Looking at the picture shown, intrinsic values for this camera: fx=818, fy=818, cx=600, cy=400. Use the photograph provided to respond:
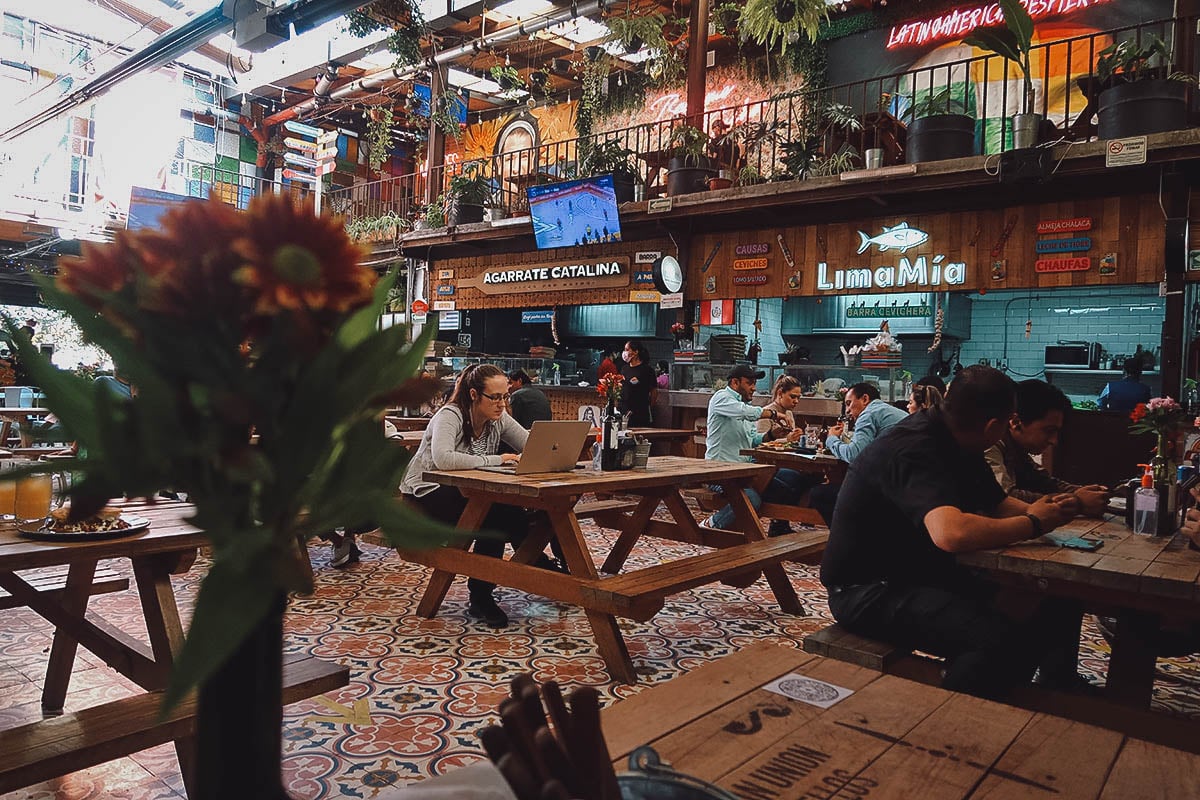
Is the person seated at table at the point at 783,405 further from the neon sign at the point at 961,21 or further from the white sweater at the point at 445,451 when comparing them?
the neon sign at the point at 961,21

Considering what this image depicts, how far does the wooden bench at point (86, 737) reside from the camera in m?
1.79

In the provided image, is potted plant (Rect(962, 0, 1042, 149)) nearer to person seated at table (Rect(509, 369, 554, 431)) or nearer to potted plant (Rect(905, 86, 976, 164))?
potted plant (Rect(905, 86, 976, 164))

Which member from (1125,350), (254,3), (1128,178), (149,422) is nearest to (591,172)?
(254,3)

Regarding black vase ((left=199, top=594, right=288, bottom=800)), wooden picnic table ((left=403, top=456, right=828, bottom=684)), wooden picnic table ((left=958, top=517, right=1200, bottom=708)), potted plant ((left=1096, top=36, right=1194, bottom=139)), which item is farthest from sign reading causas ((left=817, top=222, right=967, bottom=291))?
black vase ((left=199, top=594, right=288, bottom=800))

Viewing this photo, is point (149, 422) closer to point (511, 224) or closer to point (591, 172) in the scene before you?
point (591, 172)

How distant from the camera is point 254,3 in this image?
7.61 metres

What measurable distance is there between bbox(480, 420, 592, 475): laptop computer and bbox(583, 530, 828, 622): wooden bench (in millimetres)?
770

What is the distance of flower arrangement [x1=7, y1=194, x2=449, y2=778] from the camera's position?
656 mm

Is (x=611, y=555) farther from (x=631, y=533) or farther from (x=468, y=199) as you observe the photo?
(x=468, y=199)

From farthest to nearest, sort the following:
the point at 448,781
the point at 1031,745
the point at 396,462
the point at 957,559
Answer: the point at 957,559 → the point at 1031,745 → the point at 448,781 → the point at 396,462

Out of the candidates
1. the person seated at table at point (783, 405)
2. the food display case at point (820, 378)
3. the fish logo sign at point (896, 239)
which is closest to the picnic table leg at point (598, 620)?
the person seated at table at point (783, 405)

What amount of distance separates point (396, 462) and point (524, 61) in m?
14.1

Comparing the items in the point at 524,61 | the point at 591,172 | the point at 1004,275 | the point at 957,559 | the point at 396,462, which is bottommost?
the point at 957,559

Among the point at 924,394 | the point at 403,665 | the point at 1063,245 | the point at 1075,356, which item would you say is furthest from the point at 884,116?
the point at 403,665
